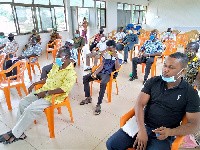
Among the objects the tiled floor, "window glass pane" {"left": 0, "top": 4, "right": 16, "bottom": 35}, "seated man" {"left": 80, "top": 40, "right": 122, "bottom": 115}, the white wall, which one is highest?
the white wall

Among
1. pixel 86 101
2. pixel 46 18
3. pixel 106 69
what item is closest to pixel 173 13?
pixel 46 18

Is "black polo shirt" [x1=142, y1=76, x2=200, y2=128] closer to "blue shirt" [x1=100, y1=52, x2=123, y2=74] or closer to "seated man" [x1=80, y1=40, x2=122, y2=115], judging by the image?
"seated man" [x1=80, y1=40, x2=122, y2=115]

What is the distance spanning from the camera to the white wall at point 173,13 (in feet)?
32.7

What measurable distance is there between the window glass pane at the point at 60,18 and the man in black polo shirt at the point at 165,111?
22.0 feet

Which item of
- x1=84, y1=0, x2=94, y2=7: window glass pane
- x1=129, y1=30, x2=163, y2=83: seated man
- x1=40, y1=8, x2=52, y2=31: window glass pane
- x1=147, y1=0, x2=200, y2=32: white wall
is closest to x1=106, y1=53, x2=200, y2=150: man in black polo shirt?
x1=129, y1=30, x2=163, y2=83: seated man

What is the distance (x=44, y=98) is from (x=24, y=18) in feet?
17.3

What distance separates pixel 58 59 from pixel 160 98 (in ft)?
4.38

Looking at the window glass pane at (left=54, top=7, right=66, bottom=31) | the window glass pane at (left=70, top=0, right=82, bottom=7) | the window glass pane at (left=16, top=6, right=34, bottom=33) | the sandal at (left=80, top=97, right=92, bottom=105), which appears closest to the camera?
the sandal at (left=80, top=97, right=92, bottom=105)

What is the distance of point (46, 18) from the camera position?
21.7 feet

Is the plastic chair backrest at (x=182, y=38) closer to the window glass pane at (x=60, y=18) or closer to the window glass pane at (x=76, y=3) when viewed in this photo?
the window glass pane at (x=76, y=3)

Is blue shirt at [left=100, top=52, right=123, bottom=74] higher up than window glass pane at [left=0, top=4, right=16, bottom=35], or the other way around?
window glass pane at [left=0, top=4, right=16, bottom=35]

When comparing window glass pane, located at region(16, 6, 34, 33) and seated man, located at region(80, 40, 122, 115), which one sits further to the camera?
window glass pane, located at region(16, 6, 34, 33)

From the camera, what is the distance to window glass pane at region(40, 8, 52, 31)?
646cm

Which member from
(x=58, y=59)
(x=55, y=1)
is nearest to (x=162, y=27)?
(x=55, y=1)
